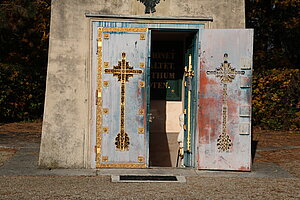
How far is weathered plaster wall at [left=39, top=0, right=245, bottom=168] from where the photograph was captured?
821 cm

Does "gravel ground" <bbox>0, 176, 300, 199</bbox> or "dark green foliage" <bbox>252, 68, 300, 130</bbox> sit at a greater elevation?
"dark green foliage" <bbox>252, 68, 300, 130</bbox>

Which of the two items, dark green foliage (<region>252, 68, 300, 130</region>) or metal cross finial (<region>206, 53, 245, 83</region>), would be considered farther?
dark green foliage (<region>252, 68, 300, 130</region>)

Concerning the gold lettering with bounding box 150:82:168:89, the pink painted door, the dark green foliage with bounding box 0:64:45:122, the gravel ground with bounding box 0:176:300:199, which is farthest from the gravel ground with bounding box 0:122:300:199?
the dark green foliage with bounding box 0:64:45:122

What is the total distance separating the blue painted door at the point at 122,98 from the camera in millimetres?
8289

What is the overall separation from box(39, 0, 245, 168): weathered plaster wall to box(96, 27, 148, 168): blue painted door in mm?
258

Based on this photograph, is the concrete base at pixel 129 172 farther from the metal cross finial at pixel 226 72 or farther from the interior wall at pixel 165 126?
the interior wall at pixel 165 126

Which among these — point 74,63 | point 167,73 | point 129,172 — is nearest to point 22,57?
point 167,73

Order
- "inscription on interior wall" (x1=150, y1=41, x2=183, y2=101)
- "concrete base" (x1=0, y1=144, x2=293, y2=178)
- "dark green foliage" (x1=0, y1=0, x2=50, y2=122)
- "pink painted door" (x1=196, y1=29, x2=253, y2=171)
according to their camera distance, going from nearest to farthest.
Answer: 1. "concrete base" (x1=0, y1=144, x2=293, y2=178)
2. "pink painted door" (x1=196, y1=29, x2=253, y2=171)
3. "inscription on interior wall" (x1=150, y1=41, x2=183, y2=101)
4. "dark green foliage" (x1=0, y1=0, x2=50, y2=122)

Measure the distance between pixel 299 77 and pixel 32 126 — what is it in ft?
29.8

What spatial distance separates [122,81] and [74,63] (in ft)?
2.88

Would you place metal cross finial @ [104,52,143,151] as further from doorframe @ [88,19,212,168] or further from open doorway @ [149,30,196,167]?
open doorway @ [149,30,196,167]

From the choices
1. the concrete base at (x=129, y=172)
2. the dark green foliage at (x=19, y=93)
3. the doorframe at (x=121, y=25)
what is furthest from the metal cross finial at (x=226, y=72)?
the dark green foliage at (x=19, y=93)

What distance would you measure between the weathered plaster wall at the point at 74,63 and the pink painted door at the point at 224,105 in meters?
0.54

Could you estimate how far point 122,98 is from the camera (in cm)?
834
